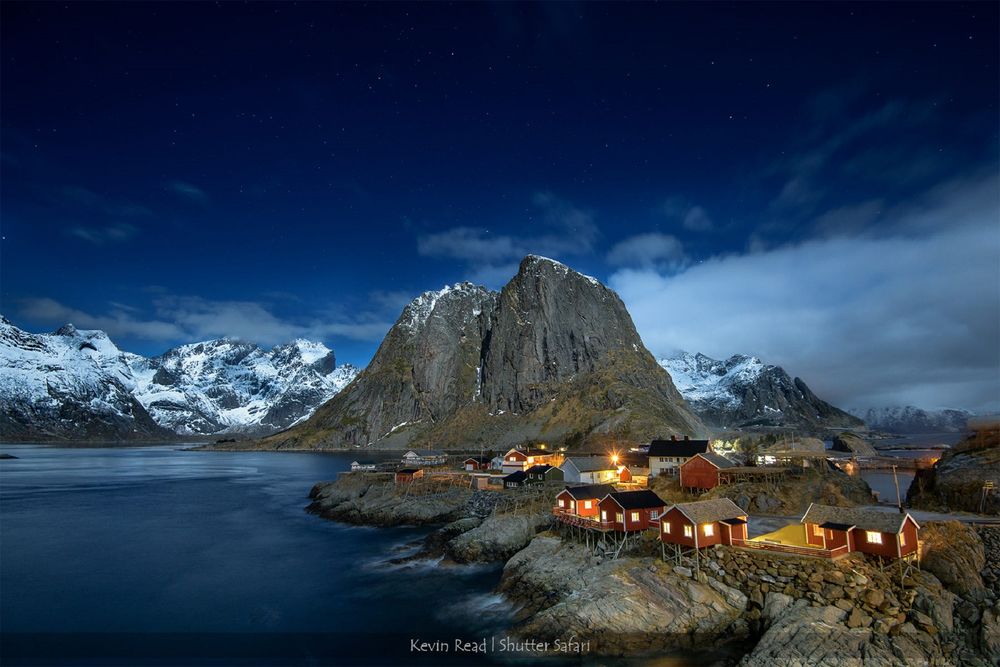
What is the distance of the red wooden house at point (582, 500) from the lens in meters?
49.7

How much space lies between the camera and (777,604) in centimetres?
3177

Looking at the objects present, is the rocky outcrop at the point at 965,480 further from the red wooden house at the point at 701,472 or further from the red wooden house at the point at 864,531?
the red wooden house at the point at 701,472

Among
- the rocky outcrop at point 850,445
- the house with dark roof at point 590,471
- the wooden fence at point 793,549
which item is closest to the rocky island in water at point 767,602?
the wooden fence at point 793,549

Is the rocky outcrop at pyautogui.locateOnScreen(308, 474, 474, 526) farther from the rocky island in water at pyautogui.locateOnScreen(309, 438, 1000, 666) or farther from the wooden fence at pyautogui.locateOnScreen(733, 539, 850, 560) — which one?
the wooden fence at pyautogui.locateOnScreen(733, 539, 850, 560)

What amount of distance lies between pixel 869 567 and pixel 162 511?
321ft

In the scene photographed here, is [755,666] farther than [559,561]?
No

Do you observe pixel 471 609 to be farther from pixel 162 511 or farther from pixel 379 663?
pixel 162 511

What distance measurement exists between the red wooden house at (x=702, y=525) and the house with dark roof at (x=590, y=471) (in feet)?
106

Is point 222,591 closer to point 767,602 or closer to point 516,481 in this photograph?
point 516,481

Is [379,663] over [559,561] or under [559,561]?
under

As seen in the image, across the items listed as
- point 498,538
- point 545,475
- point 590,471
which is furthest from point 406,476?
point 498,538

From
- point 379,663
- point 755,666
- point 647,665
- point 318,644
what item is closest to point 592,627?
point 647,665

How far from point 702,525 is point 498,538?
858 inches

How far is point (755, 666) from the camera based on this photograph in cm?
2688
